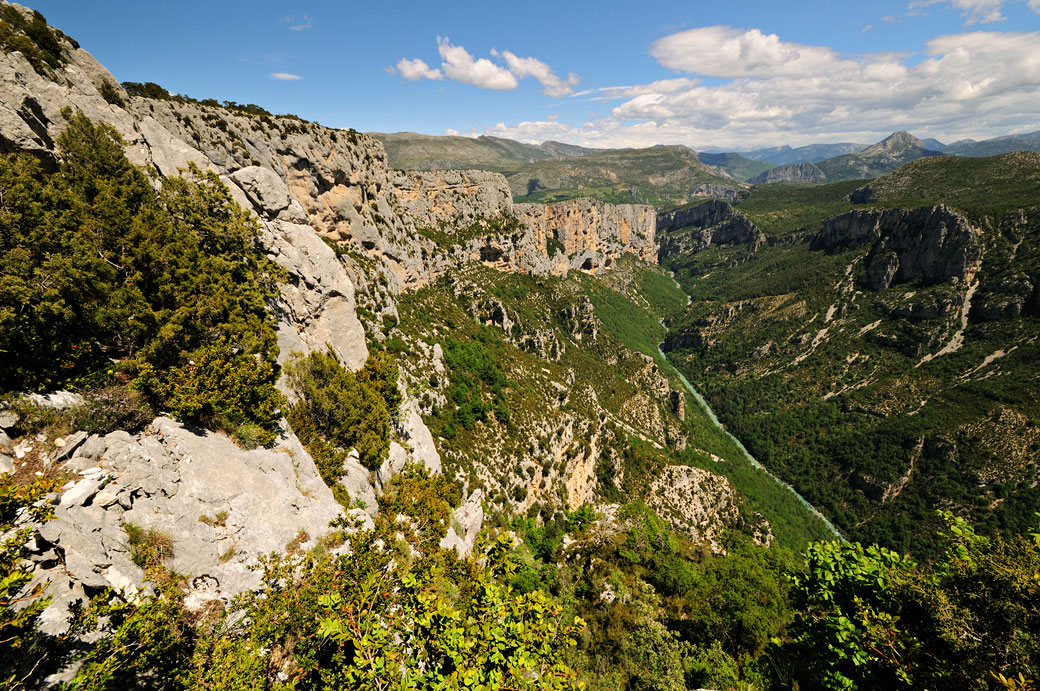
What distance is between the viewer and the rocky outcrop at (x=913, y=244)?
133 meters

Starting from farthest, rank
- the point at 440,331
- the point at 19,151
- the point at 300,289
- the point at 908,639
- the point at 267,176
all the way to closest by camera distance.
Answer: the point at 440,331, the point at 267,176, the point at 300,289, the point at 19,151, the point at 908,639

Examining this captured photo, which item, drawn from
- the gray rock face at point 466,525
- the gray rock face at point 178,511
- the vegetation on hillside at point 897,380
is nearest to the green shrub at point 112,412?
the gray rock face at point 178,511

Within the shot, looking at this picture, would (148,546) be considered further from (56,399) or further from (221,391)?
(221,391)

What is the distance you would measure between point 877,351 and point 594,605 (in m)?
164

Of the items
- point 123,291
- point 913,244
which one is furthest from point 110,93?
point 913,244

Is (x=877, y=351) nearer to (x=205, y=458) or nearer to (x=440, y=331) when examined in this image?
(x=440, y=331)

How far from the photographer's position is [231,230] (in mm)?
21906

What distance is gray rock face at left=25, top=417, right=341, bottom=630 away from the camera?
8.72 meters

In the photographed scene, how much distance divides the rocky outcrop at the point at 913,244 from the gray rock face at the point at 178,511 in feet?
684

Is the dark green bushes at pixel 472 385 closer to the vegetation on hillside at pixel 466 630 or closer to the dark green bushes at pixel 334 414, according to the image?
the dark green bushes at pixel 334 414

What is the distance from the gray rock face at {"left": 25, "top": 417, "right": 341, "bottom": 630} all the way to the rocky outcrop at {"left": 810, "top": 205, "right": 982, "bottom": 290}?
684 feet

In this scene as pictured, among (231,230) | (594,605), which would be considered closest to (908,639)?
(594,605)

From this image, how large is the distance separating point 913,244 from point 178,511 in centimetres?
22294

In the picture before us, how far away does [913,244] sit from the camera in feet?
488
